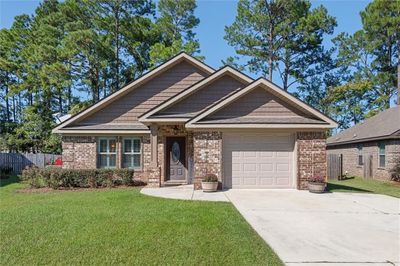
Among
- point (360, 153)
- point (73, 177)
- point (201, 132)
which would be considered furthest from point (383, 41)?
point (73, 177)

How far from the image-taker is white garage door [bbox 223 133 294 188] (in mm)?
12469

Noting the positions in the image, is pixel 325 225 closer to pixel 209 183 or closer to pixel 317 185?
pixel 317 185

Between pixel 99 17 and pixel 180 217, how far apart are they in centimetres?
2578

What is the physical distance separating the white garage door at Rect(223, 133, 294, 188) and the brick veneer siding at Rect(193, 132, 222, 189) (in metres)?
0.39

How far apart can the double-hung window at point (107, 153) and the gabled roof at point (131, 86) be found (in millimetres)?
1634

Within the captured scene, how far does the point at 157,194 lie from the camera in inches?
449

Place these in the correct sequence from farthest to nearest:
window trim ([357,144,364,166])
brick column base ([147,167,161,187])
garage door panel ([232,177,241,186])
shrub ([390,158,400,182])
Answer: window trim ([357,144,364,166]) → shrub ([390,158,400,182]) → brick column base ([147,167,161,187]) → garage door panel ([232,177,241,186])

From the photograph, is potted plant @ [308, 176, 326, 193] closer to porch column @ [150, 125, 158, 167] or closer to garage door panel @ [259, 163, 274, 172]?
garage door panel @ [259, 163, 274, 172]

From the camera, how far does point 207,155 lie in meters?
12.2

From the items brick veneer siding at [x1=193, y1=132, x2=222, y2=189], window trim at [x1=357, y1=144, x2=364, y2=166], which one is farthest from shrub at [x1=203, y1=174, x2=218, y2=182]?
Result: window trim at [x1=357, y1=144, x2=364, y2=166]

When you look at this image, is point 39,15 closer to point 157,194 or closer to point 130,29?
point 130,29

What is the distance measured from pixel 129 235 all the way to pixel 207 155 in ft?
21.0

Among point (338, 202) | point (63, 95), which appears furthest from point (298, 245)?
point (63, 95)

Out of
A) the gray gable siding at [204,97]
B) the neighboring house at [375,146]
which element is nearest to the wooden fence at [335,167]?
the neighboring house at [375,146]
